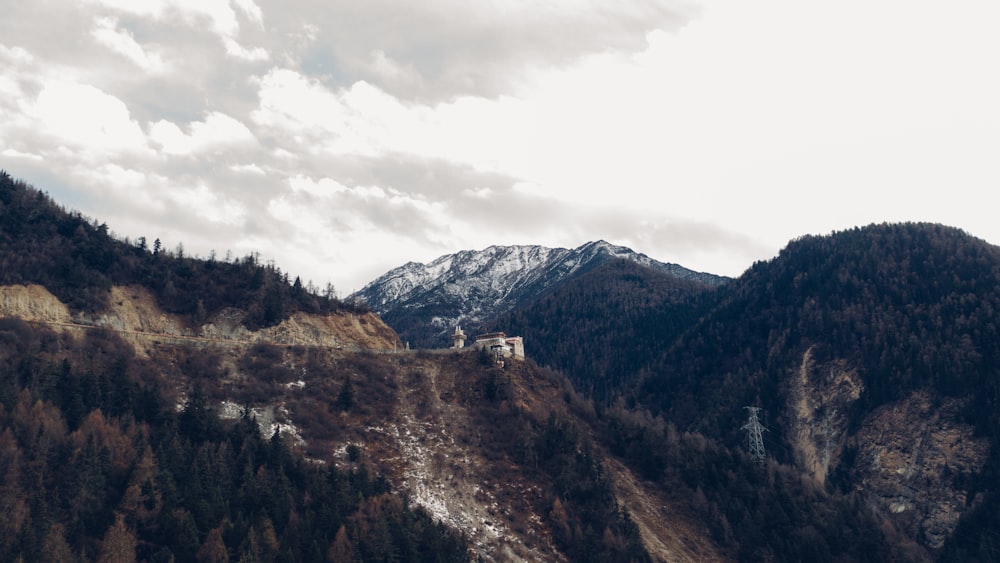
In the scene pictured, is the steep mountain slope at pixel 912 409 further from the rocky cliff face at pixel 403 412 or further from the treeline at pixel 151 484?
the treeline at pixel 151 484

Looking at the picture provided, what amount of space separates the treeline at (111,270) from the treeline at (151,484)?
15.2 meters

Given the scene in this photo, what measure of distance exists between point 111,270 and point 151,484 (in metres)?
54.7

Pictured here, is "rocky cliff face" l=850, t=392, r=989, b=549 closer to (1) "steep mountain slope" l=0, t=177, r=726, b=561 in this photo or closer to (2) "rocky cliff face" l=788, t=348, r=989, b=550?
(2) "rocky cliff face" l=788, t=348, r=989, b=550

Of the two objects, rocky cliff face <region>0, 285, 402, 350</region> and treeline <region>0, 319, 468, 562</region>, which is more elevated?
rocky cliff face <region>0, 285, 402, 350</region>

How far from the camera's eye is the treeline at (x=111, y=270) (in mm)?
116812

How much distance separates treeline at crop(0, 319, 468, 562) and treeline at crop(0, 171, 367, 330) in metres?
15.2

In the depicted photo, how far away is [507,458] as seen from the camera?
117 metres

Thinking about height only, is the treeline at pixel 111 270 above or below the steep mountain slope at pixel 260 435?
above

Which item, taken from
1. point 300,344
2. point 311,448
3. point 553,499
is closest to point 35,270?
point 300,344

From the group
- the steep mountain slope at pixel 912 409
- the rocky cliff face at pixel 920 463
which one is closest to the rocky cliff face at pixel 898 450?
the rocky cliff face at pixel 920 463

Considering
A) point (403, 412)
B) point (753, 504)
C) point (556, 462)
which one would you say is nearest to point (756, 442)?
point (753, 504)

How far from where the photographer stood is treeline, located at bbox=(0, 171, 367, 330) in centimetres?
11681

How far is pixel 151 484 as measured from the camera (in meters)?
83.9

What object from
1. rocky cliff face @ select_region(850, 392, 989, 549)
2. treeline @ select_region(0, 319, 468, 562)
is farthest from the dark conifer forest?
rocky cliff face @ select_region(850, 392, 989, 549)
